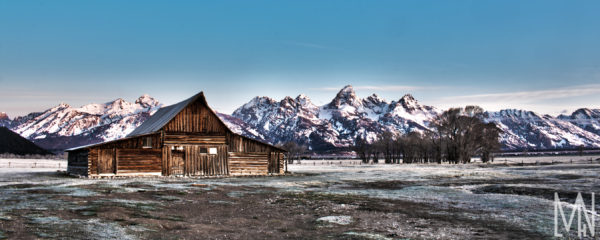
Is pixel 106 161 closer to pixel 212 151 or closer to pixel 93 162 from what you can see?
pixel 93 162

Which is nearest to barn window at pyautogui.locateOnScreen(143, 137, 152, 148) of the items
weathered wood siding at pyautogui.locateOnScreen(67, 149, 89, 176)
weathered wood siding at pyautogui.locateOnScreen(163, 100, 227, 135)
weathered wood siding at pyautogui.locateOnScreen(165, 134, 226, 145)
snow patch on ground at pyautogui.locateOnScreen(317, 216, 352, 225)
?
weathered wood siding at pyautogui.locateOnScreen(165, 134, 226, 145)

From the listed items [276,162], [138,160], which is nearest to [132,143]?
[138,160]

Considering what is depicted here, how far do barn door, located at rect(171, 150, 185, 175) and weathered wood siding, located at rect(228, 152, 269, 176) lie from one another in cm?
509

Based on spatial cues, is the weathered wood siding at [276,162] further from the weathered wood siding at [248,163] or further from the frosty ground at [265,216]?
the frosty ground at [265,216]

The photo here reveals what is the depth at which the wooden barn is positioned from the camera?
43.1 metres

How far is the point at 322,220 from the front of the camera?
54.6ft

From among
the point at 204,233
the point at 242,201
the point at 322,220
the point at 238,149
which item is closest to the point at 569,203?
the point at 322,220

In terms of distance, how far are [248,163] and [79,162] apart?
56.2ft

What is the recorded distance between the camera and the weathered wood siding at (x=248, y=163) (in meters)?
48.8

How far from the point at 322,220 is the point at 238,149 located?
3338cm

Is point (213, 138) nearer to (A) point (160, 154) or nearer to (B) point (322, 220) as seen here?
(A) point (160, 154)

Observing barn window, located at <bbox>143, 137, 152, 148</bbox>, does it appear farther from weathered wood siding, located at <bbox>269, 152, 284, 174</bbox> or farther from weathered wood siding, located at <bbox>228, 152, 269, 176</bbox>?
weathered wood siding, located at <bbox>269, 152, 284, 174</bbox>

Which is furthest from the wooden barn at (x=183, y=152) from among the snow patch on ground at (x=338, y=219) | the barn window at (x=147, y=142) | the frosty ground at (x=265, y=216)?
the snow patch on ground at (x=338, y=219)

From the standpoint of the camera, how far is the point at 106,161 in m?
42.7
